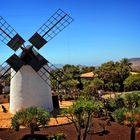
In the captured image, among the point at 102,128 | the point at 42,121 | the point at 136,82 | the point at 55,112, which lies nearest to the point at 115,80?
the point at 136,82

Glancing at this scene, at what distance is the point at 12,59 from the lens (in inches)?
→ 1096

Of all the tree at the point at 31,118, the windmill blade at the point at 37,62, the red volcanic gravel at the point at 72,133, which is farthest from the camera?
the windmill blade at the point at 37,62

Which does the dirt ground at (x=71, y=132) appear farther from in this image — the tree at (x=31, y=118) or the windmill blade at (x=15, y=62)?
the windmill blade at (x=15, y=62)

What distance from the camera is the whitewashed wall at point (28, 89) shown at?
1113 inches

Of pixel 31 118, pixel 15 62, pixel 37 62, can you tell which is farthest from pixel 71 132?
pixel 15 62

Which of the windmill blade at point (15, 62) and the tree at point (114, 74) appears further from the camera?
the tree at point (114, 74)

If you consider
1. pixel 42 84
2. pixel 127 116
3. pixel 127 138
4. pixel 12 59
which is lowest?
pixel 127 138

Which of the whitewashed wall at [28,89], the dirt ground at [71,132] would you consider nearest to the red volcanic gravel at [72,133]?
the dirt ground at [71,132]

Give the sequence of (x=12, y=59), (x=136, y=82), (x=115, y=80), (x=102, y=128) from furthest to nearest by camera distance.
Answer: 1. (x=115, y=80)
2. (x=136, y=82)
3. (x=12, y=59)
4. (x=102, y=128)

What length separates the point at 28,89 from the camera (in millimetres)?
28328

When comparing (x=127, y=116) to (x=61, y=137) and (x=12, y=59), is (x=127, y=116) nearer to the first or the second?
(x=61, y=137)

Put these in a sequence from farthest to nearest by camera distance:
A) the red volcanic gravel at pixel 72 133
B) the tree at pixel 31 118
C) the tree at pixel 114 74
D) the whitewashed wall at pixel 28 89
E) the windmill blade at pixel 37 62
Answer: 1. the tree at pixel 114 74
2. the whitewashed wall at pixel 28 89
3. the windmill blade at pixel 37 62
4. the red volcanic gravel at pixel 72 133
5. the tree at pixel 31 118

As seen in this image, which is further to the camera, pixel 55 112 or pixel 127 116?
pixel 55 112

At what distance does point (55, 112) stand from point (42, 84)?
274cm
